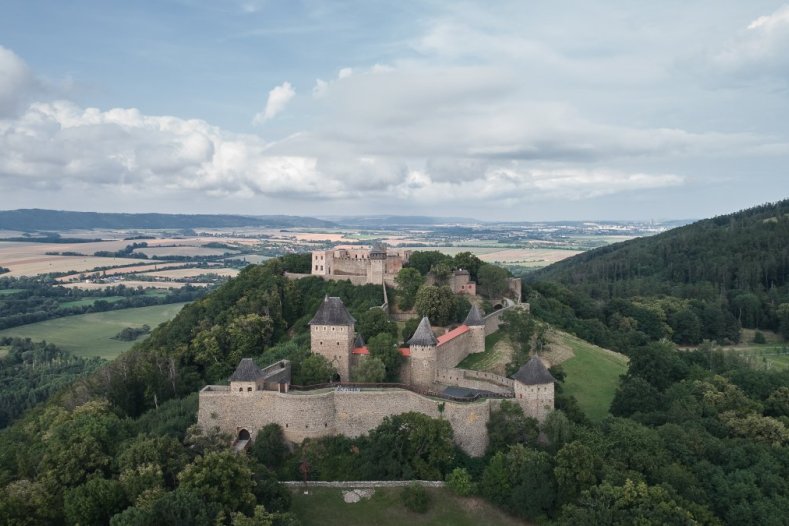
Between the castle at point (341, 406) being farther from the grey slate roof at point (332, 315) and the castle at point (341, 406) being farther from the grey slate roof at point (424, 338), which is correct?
the grey slate roof at point (332, 315)

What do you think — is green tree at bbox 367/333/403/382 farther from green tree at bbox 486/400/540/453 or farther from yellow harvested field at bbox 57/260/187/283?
yellow harvested field at bbox 57/260/187/283

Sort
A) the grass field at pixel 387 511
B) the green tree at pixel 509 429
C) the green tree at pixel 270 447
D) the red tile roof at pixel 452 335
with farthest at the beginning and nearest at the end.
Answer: the red tile roof at pixel 452 335
the green tree at pixel 509 429
the green tree at pixel 270 447
the grass field at pixel 387 511

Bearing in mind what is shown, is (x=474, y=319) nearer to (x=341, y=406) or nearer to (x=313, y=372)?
(x=313, y=372)

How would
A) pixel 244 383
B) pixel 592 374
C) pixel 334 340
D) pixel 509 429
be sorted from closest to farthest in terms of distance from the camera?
pixel 509 429
pixel 244 383
pixel 334 340
pixel 592 374

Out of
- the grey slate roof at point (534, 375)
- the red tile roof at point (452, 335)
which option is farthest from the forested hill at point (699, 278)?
the grey slate roof at point (534, 375)

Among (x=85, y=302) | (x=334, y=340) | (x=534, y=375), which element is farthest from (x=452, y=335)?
(x=85, y=302)

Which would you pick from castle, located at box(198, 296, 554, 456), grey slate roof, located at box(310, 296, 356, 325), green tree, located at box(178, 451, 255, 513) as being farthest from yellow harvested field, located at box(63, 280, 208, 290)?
green tree, located at box(178, 451, 255, 513)

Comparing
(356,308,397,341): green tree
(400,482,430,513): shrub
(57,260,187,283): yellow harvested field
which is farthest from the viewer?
(57,260,187,283): yellow harvested field
